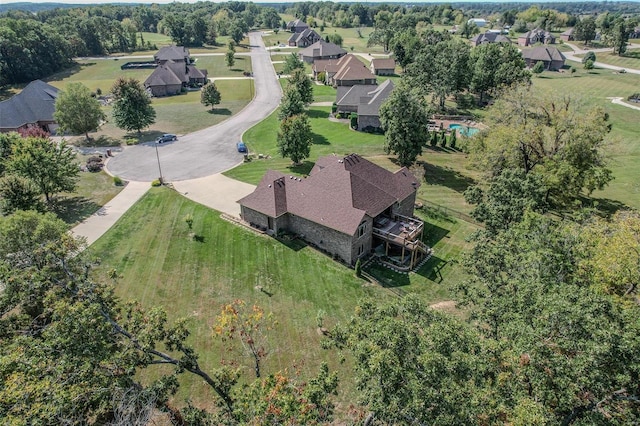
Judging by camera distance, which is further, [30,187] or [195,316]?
[30,187]

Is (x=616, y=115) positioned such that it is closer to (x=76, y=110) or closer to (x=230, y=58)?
(x=76, y=110)

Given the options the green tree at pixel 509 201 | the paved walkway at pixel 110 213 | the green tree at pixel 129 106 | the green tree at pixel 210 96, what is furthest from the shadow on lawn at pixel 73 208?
the green tree at pixel 509 201

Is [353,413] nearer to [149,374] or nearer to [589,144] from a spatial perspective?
[149,374]

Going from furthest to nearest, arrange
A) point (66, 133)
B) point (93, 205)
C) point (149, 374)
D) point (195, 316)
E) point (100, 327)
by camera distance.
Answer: point (66, 133) < point (93, 205) < point (195, 316) < point (149, 374) < point (100, 327)

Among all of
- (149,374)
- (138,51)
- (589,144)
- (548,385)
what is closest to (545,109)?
(589,144)

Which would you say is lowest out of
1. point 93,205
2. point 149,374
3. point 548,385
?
point 149,374
